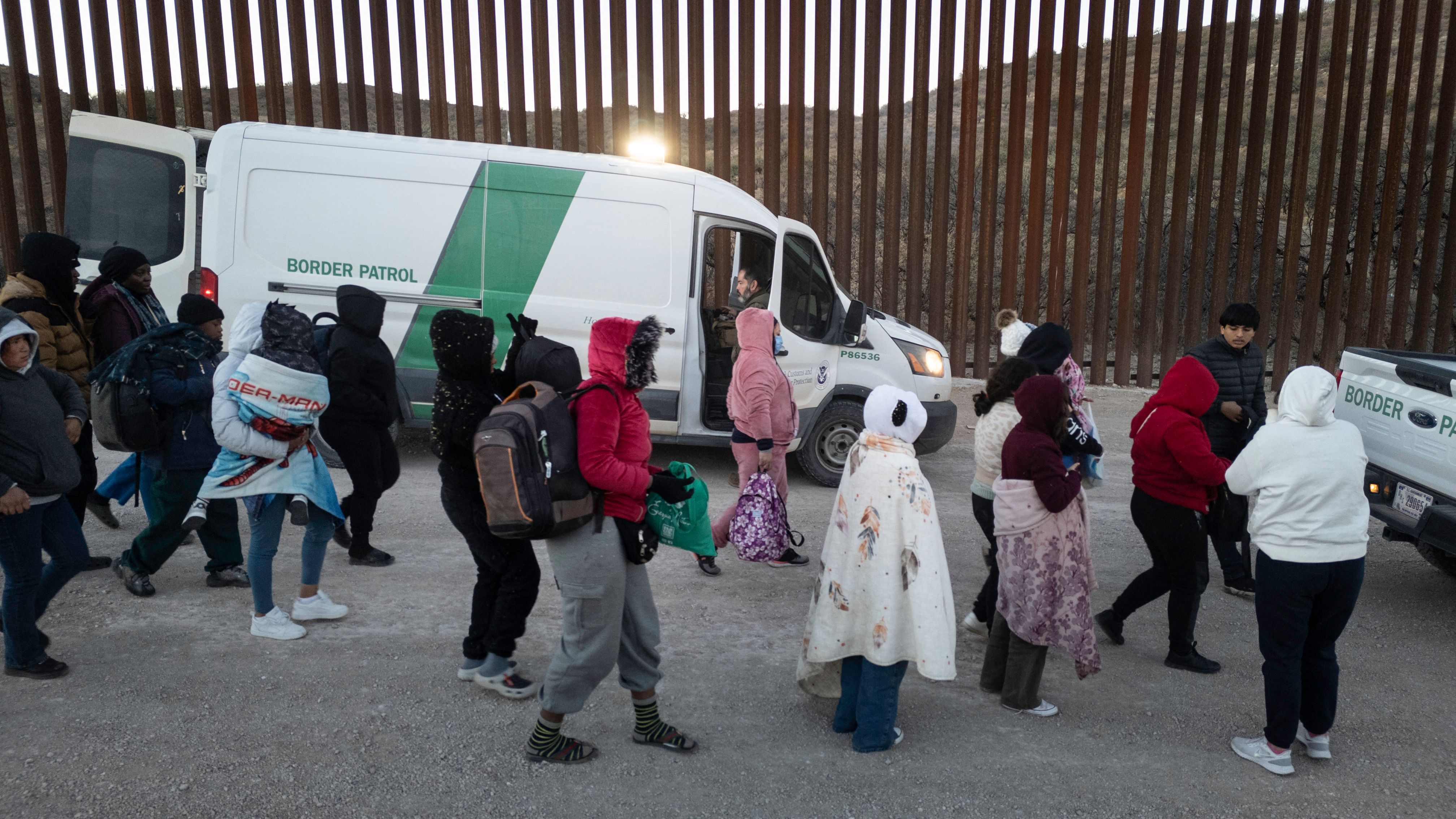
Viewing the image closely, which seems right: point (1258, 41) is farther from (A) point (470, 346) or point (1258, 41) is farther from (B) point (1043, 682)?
(A) point (470, 346)

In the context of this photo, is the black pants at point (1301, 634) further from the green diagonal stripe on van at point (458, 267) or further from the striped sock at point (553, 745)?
the green diagonal stripe on van at point (458, 267)

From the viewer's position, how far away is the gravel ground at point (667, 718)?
3.20 m

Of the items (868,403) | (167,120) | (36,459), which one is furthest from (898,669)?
(167,120)

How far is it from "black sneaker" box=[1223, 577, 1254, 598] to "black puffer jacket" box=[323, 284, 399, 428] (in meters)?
4.72

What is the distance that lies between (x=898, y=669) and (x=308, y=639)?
267cm

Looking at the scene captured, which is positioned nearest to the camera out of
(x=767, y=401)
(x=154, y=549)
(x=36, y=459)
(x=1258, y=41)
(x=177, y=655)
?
(x=36, y=459)

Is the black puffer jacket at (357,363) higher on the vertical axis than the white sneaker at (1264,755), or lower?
higher

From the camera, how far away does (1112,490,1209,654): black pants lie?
13.7ft

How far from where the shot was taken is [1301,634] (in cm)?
339

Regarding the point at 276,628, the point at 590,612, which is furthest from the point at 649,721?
the point at 276,628

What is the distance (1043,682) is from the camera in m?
4.20

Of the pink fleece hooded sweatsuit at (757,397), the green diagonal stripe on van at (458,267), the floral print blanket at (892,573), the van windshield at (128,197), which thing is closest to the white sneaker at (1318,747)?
the floral print blanket at (892,573)

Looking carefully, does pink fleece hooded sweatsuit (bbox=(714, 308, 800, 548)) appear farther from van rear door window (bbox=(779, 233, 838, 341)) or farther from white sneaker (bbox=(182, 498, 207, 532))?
white sneaker (bbox=(182, 498, 207, 532))

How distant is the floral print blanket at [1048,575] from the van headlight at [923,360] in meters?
3.85
